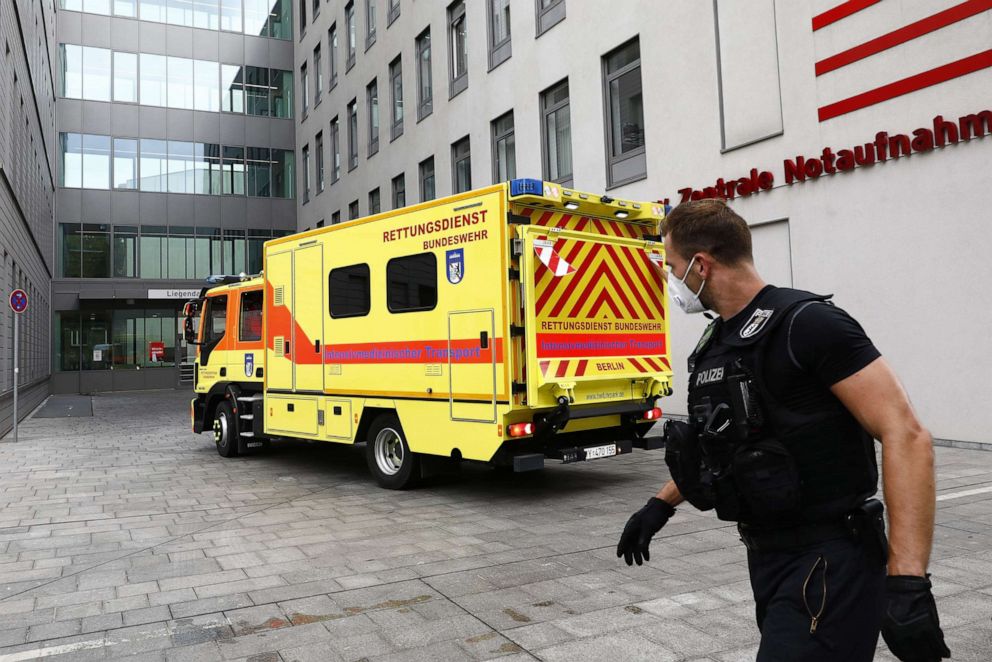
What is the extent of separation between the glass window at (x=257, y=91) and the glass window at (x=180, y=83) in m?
2.36

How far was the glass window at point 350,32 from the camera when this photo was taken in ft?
91.5

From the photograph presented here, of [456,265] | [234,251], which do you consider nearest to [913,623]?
[456,265]

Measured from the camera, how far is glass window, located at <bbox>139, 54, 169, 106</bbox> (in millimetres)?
33031

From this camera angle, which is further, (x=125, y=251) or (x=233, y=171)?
(x=233, y=171)

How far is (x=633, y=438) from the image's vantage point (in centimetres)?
809

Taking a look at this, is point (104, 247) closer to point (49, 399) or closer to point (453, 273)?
point (49, 399)

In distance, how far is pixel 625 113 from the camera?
14.8 meters

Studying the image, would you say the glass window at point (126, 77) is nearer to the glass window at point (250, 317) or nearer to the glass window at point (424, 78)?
the glass window at point (424, 78)

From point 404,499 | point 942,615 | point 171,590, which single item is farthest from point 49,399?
point 942,615

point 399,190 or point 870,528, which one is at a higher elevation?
point 399,190

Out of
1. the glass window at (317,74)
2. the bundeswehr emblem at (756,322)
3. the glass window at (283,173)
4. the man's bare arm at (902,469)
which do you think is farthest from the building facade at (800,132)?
the glass window at (283,173)

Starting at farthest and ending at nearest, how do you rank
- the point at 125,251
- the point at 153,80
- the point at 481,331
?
1. the point at 153,80
2. the point at 125,251
3. the point at 481,331

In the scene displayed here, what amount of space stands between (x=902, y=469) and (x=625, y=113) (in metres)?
13.8

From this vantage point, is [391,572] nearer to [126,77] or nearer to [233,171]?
[233,171]
